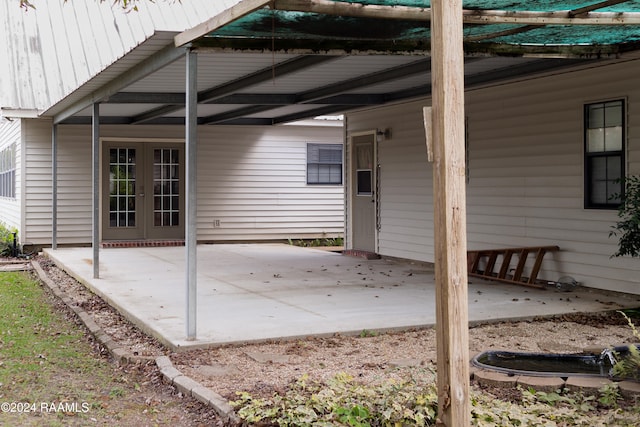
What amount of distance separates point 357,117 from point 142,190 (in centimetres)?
529

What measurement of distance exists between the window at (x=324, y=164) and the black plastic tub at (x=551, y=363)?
12.4m

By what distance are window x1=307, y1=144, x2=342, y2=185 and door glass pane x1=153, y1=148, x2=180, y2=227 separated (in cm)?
307

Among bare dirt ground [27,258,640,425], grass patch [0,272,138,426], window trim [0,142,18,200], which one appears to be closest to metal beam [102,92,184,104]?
grass patch [0,272,138,426]

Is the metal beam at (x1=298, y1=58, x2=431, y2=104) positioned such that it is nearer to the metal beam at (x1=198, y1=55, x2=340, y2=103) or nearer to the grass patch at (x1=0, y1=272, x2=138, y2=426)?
the metal beam at (x1=198, y1=55, x2=340, y2=103)

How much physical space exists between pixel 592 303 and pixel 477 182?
3073 millimetres

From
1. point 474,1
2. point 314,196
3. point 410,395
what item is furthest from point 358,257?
point 410,395

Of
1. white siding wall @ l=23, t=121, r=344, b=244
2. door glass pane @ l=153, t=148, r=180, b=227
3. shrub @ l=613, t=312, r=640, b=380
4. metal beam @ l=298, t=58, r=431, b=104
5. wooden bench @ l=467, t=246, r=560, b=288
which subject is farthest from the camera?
door glass pane @ l=153, t=148, r=180, b=227

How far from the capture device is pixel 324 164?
18.3 metres

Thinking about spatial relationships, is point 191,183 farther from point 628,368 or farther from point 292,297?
point 628,368

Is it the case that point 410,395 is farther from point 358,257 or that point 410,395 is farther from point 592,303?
point 358,257

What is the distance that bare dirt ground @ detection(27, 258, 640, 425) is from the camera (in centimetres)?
547

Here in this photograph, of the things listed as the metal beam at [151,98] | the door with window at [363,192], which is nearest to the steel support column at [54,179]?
the metal beam at [151,98]

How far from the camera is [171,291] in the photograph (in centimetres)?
959

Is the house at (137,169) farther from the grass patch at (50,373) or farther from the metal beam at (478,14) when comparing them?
the metal beam at (478,14)
